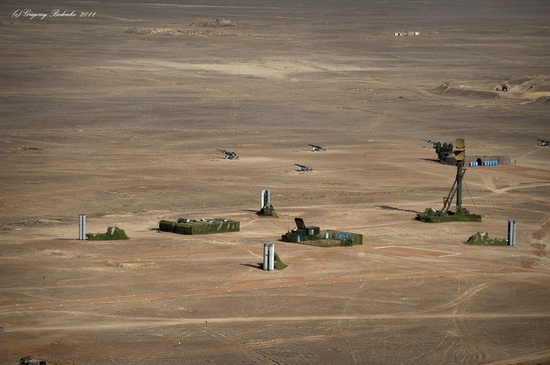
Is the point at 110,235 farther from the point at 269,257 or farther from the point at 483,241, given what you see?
the point at 483,241

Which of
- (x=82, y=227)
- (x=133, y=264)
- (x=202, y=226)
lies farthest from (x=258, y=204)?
(x=133, y=264)

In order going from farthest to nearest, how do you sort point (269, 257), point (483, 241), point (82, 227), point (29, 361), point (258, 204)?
point (258, 204) → point (483, 241) → point (82, 227) → point (269, 257) → point (29, 361)

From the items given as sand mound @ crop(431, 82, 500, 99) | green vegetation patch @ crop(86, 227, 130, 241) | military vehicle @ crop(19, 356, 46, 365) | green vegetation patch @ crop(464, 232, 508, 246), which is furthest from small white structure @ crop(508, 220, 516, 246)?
sand mound @ crop(431, 82, 500, 99)

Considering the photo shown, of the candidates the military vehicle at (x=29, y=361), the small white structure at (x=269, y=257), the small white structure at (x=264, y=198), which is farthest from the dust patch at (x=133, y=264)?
the military vehicle at (x=29, y=361)

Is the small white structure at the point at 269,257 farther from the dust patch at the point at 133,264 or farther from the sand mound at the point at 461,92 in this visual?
the sand mound at the point at 461,92

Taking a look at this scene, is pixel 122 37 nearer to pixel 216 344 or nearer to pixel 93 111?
pixel 93 111

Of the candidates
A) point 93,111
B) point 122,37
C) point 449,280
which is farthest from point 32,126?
point 122,37
